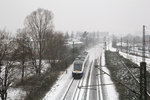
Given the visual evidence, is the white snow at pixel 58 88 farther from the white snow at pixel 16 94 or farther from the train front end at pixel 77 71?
the white snow at pixel 16 94

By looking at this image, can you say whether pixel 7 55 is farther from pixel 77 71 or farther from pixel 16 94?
pixel 77 71

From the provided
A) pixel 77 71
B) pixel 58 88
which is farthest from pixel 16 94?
pixel 77 71

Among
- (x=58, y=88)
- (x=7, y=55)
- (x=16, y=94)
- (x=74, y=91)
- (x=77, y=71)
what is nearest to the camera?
(x=7, y=55)

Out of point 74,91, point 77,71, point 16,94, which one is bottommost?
point 16,94

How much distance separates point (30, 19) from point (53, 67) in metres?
11.0

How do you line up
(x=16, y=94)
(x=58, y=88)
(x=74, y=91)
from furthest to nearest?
(x=58, y=88)
(x=16, y=94)
(x=74, y=91)

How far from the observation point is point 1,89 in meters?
19.4

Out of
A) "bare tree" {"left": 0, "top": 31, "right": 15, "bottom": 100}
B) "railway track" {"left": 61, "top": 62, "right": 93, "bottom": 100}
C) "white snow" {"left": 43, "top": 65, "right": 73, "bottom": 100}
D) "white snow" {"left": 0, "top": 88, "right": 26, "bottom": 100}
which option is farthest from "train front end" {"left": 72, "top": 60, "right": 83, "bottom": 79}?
"bare tree" {"left": 0, "top": 31, "right": 15, "bottom": 100}

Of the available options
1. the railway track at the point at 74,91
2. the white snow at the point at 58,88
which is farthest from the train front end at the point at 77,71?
the white snow at the point at 58,88

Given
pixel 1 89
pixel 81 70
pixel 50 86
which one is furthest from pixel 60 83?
pixel 1 89

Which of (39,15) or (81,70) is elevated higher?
(39,15)

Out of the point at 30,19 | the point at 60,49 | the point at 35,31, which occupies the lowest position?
the point at 60,49

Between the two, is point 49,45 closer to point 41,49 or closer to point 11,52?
point 41,49

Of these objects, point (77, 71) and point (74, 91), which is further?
point (77, 71)
